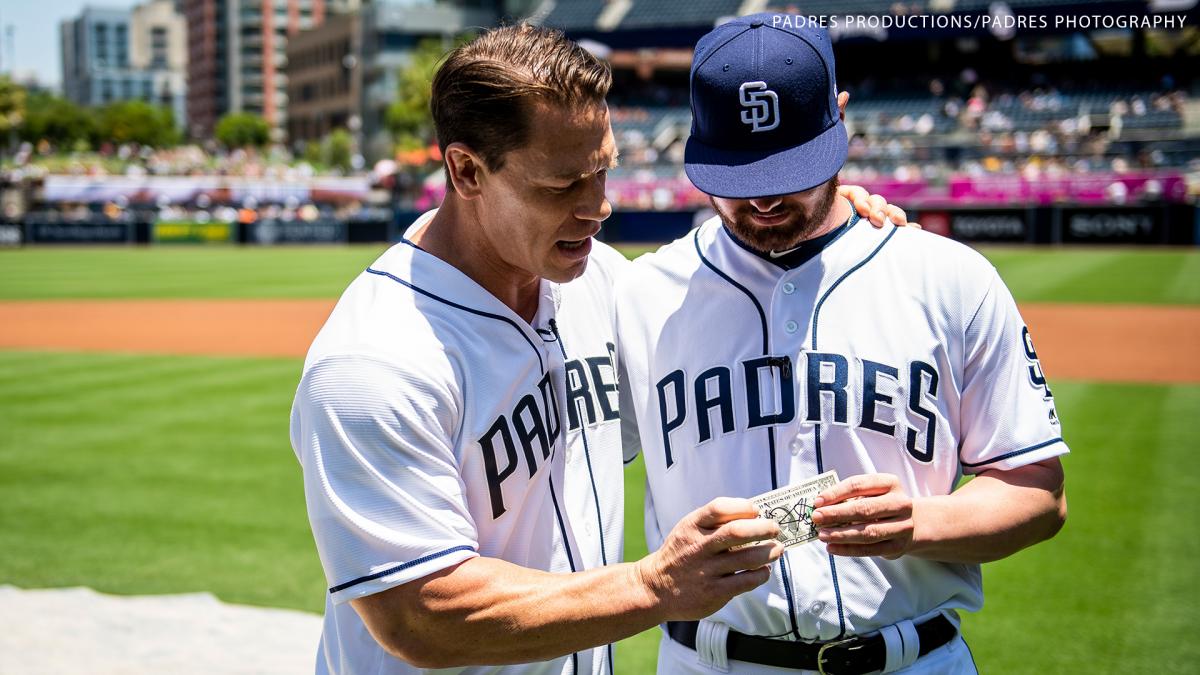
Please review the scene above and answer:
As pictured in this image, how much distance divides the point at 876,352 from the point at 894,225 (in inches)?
13.9

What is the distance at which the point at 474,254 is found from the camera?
2.08 m

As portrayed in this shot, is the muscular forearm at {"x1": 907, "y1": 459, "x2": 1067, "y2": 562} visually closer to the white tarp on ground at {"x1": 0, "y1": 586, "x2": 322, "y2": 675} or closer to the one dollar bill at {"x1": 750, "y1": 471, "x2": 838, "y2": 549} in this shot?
the one dollar bill at {"x1": 750, "y1": 471, "x2": 838, "y2": 549}

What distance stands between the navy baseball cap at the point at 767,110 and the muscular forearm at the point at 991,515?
697 millimetres

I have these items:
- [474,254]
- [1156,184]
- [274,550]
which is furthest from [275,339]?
[1156,184]

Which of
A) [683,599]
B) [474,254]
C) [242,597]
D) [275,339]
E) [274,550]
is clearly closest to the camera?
[683,599]

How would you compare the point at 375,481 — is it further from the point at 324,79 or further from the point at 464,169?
the point at 324,79

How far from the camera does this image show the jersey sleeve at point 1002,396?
2123 millimetres

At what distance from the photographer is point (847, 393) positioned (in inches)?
86.0

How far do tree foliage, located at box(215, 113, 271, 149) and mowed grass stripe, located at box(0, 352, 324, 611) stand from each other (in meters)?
112

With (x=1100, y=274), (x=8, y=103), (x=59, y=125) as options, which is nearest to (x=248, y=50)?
(x=59, y=125)

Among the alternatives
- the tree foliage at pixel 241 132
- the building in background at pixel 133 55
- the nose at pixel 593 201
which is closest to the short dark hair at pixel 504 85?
the nose at pixel 593 201

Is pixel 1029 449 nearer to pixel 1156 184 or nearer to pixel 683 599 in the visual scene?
pixel 683 599

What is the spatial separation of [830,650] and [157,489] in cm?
603

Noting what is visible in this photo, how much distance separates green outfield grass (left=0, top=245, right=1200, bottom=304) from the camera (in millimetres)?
17891
